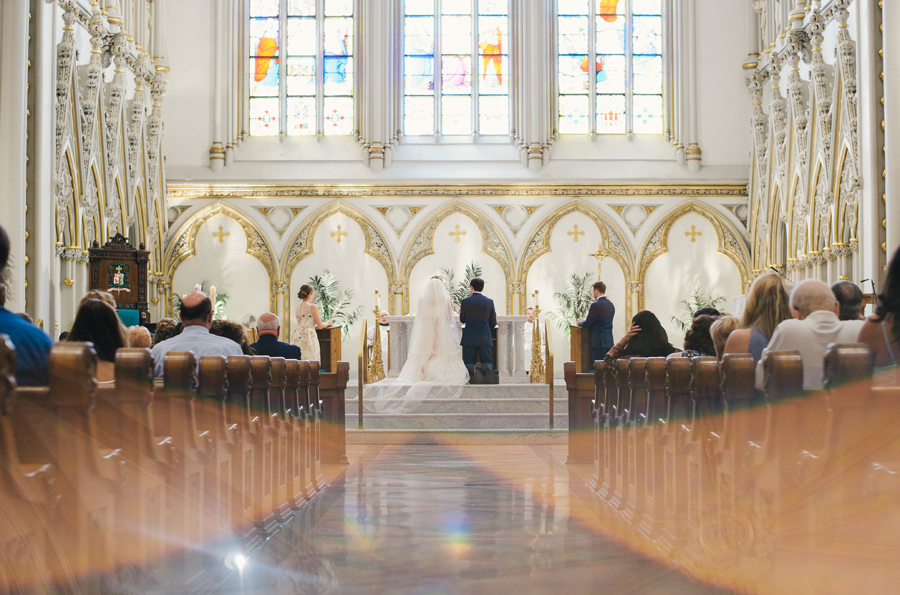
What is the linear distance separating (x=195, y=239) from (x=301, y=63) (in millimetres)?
3446

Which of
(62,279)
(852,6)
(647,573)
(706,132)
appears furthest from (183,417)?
(706,132)

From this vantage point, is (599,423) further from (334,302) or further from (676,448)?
(334,302)

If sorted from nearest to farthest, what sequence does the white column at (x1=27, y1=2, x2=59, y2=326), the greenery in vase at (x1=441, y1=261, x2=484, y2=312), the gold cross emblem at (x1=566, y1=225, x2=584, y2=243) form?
1. the white column at (x1=27, y1=2, x2=59, y2=326)
2. the greenery in vase at (x1=441, y1=261, x2=484, y2=312)
3. the gold cross emblem at (x1=566, y1=225, x2=584, y2=243)

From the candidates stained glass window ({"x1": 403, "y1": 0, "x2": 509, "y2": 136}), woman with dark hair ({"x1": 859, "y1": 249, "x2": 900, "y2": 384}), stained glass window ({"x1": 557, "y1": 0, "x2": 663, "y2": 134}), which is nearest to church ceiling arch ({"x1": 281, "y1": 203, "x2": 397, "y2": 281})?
stained glass window ({"x1": 403, "y1": 0, "x2": 509, "y2": 136})

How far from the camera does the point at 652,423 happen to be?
4742 mm

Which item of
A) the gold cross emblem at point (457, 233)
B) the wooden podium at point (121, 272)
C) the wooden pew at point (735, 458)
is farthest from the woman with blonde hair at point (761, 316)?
the gold cross emblem at point (457, 233)

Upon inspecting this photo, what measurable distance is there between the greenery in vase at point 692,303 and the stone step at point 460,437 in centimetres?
649

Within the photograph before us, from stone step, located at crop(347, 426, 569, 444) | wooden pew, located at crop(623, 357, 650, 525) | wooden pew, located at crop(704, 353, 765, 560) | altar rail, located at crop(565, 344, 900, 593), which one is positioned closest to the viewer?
altar rail, located at crop(565, 344, 900, 593)

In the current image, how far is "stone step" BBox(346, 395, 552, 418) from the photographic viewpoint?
10.3 metres

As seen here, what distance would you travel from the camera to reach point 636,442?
5117 millimetres

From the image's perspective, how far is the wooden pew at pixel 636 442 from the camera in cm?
494

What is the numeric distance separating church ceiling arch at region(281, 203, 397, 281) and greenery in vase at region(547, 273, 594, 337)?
269 centimetres

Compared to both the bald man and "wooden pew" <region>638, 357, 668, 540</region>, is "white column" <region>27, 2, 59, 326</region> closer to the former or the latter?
the bald man

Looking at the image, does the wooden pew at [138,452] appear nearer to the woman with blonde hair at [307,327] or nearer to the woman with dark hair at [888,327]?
the woman with dark hair at [888,327]
